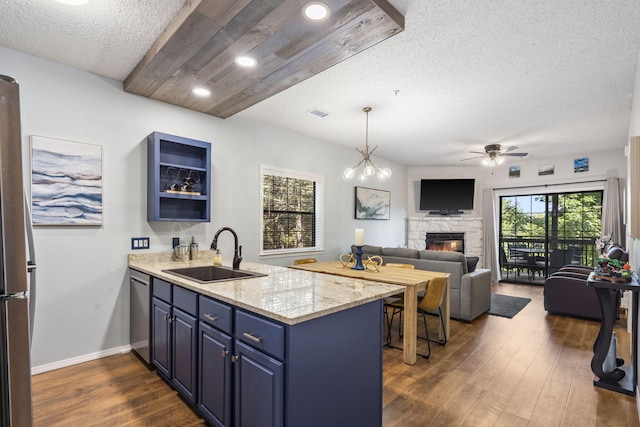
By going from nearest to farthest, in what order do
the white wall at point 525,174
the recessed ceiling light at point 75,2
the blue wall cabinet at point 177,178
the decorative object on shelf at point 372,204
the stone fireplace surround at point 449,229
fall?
1. the recessed ceiling light at point 75,2
2. the blue wall cabinet at point 177,178
3. the white wall at point 525,174
4. the decorative object on shelf at point 372,204
5. the stone fireplace surround at point 449,229

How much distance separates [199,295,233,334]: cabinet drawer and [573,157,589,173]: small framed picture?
7196 mm

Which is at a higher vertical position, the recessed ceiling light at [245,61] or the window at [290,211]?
the recessed ceiling light at [245,61]

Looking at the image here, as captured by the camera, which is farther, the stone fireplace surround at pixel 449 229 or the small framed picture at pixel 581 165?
the stone fireplace surround at pixel 449 229

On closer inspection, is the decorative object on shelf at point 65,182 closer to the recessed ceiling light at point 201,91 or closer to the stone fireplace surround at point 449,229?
the recessed ceiling light at point 201,91

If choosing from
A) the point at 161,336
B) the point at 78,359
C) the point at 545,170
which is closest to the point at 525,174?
the point at 545,170

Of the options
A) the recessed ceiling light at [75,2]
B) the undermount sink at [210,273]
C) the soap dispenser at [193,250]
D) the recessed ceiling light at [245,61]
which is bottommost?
the undermount sink at [210,273]

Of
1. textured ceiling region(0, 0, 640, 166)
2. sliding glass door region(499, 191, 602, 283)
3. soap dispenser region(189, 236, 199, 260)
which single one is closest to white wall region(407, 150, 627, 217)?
sliding glass door region(499, 191, 602, 283)

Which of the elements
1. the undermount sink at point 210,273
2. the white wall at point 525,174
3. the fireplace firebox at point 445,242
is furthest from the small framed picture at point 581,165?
the undermount sink at point 210,273

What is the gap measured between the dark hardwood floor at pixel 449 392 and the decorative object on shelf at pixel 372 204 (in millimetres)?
3149

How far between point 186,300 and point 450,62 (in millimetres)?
2802

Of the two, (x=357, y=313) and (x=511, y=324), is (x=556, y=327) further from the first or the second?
(x=357, y=313)

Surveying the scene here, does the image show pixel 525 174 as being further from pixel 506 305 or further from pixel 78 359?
pixel 78 359

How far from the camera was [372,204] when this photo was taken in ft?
21.3

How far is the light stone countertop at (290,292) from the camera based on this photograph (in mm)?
1529
